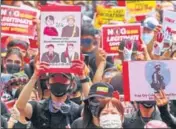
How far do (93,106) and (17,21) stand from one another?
5.58m

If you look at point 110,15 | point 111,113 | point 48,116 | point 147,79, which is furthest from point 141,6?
point 111,113

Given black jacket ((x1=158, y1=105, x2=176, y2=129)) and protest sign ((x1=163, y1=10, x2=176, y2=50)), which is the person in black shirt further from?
protest sign ((x1=163, y1=10, x2=176, y2=50))

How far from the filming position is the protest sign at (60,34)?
38.7 ft

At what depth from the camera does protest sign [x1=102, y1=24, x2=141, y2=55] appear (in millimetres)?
15211

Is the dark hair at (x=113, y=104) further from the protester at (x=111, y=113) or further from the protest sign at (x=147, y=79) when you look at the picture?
the protest sign at (x=147, y=79)

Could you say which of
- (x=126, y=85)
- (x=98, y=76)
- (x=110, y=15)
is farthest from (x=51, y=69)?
(x=110, y=15)

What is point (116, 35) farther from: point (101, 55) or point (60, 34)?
point (60, 34)

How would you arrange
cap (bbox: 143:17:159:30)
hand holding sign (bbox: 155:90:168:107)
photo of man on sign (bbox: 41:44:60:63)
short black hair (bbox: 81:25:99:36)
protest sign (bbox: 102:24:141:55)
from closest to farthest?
hand holding sign (bbox: 155:90:168:107) < photo of man on sign (bbox: 41:44:60:63) < protest sign (bbox: 102:24:141:55) < short black hair (bbox: 81:25:99:36) < cap (bbox: 143:17:159:30)

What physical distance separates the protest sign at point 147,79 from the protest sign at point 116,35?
4.04 metres

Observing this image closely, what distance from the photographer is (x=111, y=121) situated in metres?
10.4

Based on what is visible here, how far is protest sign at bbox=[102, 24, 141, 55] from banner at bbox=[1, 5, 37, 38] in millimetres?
1486

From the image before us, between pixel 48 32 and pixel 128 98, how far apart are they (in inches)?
51.1

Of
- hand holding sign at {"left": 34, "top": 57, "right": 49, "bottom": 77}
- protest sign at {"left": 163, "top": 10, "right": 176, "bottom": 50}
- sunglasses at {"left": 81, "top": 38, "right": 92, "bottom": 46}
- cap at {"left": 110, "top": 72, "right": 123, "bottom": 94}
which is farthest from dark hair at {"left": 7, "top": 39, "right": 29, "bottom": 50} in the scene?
hand holding sign at {"left": 34, "top": 57, "right": 49, "bottom": 77}

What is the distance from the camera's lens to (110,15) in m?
18.3
